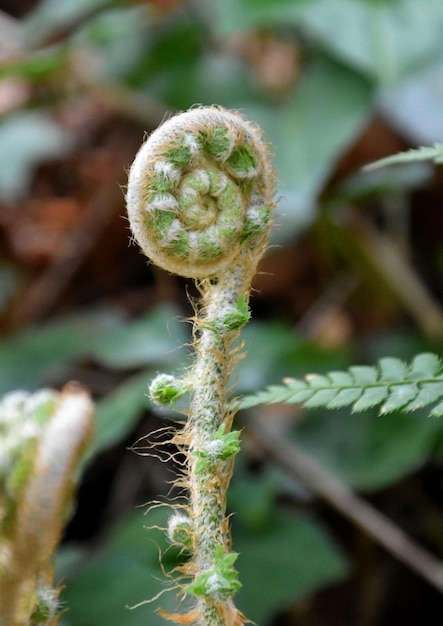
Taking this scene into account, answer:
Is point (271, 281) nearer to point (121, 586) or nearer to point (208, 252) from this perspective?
point (121, 586)

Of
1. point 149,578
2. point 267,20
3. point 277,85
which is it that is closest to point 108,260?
point 277,85

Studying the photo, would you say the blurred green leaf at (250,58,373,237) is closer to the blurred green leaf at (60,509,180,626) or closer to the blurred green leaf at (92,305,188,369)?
the blurred green leaf at (92,305,188,369)

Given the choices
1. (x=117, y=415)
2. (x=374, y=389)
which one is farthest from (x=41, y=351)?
(x=374, y=389)

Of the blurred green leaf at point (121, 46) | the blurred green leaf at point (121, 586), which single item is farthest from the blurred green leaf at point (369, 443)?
the blurred green leaf at point (121, 46)

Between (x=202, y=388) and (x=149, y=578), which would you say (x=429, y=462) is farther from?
(x=202, y=388)

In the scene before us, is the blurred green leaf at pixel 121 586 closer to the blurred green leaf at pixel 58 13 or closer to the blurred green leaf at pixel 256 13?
the blurred green leaf at pixel 256 13

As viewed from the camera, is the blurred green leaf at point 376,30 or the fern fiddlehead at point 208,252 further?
the blurred green leaf at point 376,30

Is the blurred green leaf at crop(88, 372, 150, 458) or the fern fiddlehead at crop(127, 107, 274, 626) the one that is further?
the blurred green leaf at crop(88, 372, 150, 458)

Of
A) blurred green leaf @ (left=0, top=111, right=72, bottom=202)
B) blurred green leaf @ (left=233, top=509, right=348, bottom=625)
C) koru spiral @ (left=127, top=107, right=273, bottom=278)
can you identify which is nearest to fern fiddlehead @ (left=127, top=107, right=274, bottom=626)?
koru spiral @ (left=127, top=107, right=273, bottom=278)

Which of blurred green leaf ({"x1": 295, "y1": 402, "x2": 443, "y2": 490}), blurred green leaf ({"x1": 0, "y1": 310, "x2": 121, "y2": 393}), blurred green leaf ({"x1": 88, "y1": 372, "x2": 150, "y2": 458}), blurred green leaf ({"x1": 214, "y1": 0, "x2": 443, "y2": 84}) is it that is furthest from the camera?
blurred green leaf ({"x1": 0, "y1": 310, "x2": 121, "y2": 393})
